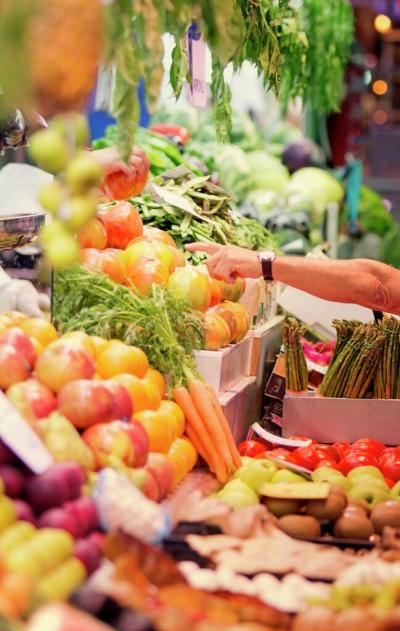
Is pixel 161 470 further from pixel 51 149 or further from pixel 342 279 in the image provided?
pixel 342 279

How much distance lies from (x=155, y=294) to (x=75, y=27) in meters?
1.62

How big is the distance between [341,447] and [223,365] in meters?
0.60

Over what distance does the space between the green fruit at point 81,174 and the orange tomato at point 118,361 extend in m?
0.97

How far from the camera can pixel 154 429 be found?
9.43 ft

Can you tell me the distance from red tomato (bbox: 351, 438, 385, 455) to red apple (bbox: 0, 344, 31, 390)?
1.58 metres

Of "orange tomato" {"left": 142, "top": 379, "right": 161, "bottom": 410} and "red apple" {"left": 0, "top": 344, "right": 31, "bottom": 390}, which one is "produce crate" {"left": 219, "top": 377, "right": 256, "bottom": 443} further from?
"red apple" {"left": 0, "top": 344, "right": 31, "bottom": 390}

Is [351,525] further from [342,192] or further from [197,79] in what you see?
[342,192]

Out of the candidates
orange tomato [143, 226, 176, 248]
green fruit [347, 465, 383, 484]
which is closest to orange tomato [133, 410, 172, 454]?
green fruit [347, 465, 383, 484]

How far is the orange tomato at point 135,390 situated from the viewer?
2879 millimetres

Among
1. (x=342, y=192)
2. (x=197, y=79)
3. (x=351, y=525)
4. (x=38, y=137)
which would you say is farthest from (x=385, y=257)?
(x=38, y=137)

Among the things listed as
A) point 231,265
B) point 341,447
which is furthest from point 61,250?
point 341,447

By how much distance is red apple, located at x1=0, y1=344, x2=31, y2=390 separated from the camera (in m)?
2.59

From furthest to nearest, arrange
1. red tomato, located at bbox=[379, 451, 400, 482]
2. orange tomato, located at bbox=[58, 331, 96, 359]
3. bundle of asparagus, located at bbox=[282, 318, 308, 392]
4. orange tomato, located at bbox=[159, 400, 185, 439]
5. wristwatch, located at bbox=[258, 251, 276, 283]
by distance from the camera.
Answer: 1. bundle of asparagus, located at bbox=[282, 318, 308, 392]
2. wristwatch, located at bbox=[258, 251, 276, 283]
3. red tomato, located at bbox=[379, 451, 400, 482]
4. orange tomato, located at bbox=[159, 400, 185, 439]
5. orange tomato, located at bbox=[58, 331, 96, 359]

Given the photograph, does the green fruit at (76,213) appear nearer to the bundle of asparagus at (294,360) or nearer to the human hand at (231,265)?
the human hand at (231,265)
